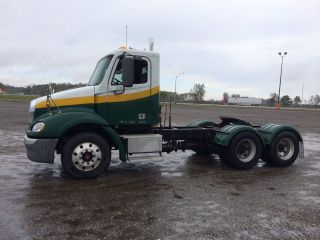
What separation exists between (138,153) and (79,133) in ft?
4.83

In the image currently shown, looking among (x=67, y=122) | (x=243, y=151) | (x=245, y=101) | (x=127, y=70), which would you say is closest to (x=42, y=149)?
(x=67, y=122)

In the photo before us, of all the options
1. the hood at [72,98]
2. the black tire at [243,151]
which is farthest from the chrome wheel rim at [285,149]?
the hood at [72,98]

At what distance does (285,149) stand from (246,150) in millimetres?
1379

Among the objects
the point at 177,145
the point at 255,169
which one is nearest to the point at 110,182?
the point at 177,145

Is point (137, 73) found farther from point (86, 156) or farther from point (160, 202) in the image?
point (160, 202)

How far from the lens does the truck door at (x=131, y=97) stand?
28.7 ft

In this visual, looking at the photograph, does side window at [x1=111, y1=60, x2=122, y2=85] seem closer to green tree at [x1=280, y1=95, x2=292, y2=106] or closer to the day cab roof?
the day cab roof

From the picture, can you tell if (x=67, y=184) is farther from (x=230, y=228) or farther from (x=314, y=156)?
(x=314, y=156)

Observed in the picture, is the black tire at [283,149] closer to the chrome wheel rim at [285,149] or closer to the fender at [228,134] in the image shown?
the chrome wheel rim at [285,149]

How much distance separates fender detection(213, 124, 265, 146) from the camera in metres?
9.66

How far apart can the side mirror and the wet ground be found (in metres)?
1.73

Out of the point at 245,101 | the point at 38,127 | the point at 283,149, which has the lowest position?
the point at 245,101

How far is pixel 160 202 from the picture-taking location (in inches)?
258

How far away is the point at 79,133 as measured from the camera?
823 centimetres
